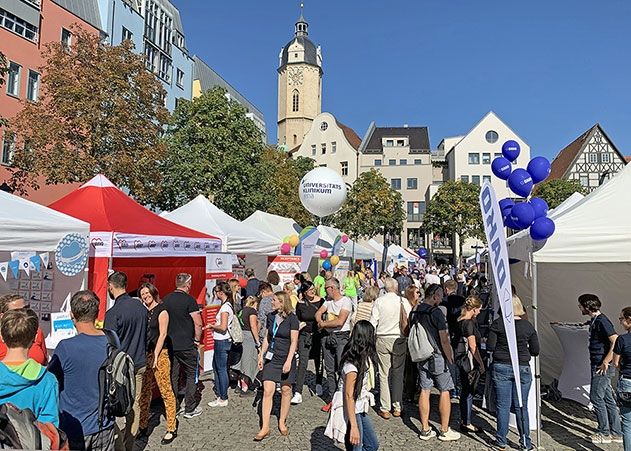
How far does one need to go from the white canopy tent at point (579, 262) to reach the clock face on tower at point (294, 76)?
63554mm

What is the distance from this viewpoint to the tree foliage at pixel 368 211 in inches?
1677

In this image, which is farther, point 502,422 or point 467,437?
point 467,437

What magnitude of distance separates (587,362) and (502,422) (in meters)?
2.81

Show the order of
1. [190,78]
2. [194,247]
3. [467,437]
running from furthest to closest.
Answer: [190,78]
[194,247]
[467,437]

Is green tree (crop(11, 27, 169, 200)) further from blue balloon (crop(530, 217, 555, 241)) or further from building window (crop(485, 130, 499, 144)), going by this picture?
building window (crop(485, 130, 499, 144))

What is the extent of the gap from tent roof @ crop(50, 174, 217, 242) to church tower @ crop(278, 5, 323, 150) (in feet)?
202

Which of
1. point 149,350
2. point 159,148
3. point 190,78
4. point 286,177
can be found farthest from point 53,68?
point 190,78

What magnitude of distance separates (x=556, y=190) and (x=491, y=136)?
43.7ft

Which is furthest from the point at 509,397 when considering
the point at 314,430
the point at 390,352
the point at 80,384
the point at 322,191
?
the point at 322,191

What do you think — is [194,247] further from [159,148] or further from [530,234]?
[159,148]

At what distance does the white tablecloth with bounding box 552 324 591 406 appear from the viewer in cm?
729

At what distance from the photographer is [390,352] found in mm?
6797

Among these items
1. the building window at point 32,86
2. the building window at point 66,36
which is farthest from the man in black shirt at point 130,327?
the building window at point 66,36

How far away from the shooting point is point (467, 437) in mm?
5902
